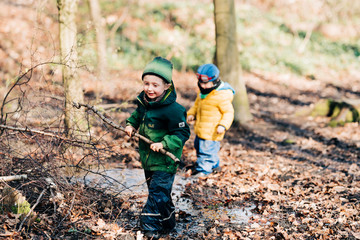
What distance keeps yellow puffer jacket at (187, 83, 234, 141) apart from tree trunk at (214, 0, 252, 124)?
128 inches

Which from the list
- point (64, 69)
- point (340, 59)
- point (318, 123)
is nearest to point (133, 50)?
point (318, 123)

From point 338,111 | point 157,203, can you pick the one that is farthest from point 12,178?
point 338,111

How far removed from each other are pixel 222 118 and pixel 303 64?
51.8ft

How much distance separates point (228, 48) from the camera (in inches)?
359

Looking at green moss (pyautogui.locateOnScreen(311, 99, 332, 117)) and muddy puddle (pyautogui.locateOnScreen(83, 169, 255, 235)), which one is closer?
muddy puddle (pyautogui.locateOnScreen(83, 169, 255, 235))

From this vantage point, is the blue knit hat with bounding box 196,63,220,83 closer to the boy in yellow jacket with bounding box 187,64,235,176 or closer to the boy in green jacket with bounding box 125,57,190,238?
the boy in yellow jacket with bounding box 187,64,235,176

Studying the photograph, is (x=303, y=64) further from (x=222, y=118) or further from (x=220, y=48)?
(x=222, y=118)

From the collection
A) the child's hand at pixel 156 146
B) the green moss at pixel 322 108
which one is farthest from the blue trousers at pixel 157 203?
the green moss at pixel 322 108

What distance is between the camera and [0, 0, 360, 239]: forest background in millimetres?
4027

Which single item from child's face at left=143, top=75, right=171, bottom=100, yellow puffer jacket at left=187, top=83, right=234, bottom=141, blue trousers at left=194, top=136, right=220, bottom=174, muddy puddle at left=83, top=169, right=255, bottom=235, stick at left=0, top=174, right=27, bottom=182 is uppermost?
child's face at left=143, top=75, right=171, bottom=100

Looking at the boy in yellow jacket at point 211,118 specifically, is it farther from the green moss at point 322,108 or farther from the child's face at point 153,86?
the green moss at point 322,108

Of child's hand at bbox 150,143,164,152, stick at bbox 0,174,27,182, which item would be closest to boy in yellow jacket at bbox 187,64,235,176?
child's hand at bbox 150,143,164,152

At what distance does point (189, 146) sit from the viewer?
7859mm

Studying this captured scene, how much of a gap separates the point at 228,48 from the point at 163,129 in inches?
227
